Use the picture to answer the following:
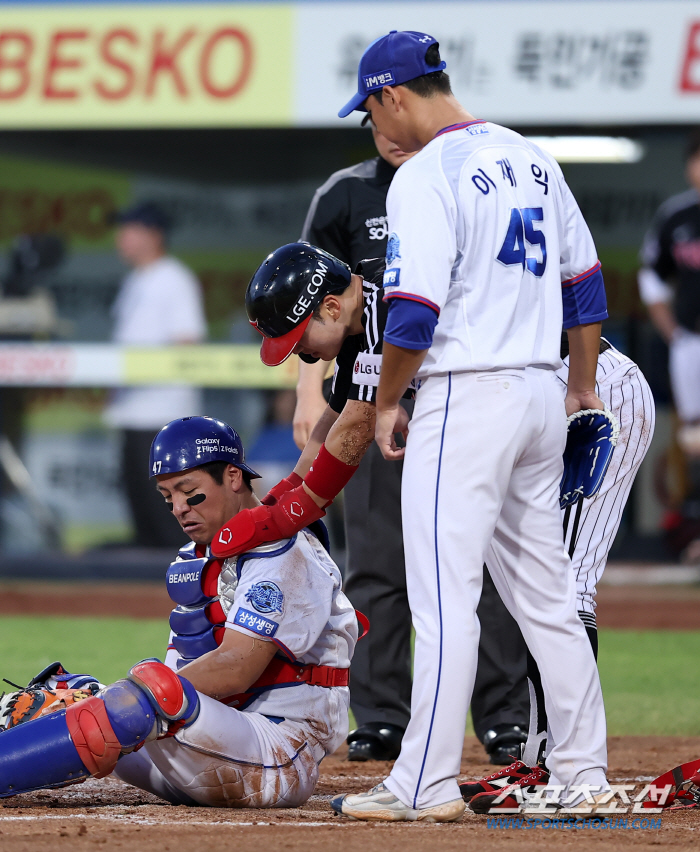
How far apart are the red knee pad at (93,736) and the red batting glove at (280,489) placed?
2.46 feet

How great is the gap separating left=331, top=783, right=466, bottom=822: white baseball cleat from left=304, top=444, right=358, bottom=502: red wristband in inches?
30.9

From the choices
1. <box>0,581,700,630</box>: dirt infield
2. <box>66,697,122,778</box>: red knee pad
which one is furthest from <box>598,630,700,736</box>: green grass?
<box>66,697,122,778</box>: red knee pad

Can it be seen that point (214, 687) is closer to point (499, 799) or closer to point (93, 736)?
point (93, 736)

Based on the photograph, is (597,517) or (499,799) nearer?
(499,799)

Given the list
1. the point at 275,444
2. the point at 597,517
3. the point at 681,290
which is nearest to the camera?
the point at 597,517

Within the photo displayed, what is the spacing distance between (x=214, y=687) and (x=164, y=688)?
0.20 m

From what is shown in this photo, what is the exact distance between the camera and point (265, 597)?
133 inches

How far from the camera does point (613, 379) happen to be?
391cm

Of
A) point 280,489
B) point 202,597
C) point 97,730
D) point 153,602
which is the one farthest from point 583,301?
point 153,602

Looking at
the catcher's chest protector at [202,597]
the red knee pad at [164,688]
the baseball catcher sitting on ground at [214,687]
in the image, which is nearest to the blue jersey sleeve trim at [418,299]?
the baseball catcher sitting on ground at [214,687]

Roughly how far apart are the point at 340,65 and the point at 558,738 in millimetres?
7289

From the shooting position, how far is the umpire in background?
4641mm

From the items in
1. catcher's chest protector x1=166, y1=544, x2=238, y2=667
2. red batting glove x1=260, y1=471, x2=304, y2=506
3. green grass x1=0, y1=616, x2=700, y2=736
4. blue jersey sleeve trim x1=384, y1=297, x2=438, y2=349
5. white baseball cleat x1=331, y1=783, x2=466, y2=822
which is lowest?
green grass x1=0, y1=616, x2=700, y2=736

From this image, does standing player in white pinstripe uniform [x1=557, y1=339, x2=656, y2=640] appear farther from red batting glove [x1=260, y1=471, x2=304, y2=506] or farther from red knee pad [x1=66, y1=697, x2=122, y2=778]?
red knee pad [x1=66, y1=697, x2=122, y2=778]
